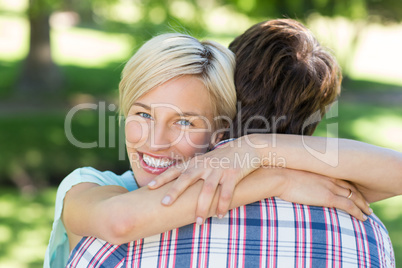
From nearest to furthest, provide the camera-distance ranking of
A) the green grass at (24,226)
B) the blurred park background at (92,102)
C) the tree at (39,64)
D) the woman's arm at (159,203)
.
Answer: the woman's arm at (159,203)
the green grass at (24,226)
the blurred park background at (92,102)
the tree at (39,64)

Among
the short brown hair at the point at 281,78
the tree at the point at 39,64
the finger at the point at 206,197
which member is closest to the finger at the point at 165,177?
the finger at the point at 206,197

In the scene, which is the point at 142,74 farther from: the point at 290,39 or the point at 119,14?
the point at 119,14

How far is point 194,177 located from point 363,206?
2.04ft

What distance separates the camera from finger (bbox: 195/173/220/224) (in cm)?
154

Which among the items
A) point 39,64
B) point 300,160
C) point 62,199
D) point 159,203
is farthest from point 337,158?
point 39,64

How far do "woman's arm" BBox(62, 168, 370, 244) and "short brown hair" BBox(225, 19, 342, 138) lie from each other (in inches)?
10.4

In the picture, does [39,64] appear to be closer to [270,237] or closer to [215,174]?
[215,174]

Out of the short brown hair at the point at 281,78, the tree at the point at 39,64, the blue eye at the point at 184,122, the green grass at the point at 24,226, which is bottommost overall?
the green grass at the point at 24,226

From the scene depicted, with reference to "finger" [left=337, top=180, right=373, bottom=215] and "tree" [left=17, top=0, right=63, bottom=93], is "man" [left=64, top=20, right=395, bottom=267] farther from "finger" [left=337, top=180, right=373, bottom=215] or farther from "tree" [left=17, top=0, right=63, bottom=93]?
"tree" [left=17, top=0, right=63, bottom=93]

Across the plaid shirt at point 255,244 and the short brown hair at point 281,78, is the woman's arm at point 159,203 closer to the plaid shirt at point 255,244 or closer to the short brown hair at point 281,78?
the plaid shirt at point 255,244

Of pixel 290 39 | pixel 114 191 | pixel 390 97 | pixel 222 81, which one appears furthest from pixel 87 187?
pixel 390 97

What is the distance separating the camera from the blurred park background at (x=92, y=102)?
695cm

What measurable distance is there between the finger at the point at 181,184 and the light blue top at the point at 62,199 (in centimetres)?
50

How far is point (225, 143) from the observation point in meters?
1.82
